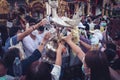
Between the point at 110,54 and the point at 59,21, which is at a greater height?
the point at 59,21

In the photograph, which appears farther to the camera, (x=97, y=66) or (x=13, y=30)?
(x=13, y=30)

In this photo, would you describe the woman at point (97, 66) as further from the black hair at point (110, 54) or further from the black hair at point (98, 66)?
the black hair at point (110, 54)

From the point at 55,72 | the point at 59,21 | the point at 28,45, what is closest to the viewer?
the point at 55,72

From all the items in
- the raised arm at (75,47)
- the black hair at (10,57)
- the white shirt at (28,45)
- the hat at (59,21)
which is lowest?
the white shirt at (28,45)

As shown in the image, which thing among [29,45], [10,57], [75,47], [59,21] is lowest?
[29,45]

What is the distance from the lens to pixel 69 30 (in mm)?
4277

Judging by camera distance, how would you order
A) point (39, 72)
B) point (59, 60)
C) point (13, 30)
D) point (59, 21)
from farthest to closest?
1. point (13, 30)
2. point (59, 21)
3. point (59, 60)
4. point (39, 72)

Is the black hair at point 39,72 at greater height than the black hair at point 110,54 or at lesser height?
greater

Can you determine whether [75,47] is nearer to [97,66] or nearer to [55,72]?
[55,72]

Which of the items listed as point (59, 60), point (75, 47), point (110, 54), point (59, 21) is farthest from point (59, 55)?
point (110, 54)

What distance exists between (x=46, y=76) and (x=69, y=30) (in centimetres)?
124

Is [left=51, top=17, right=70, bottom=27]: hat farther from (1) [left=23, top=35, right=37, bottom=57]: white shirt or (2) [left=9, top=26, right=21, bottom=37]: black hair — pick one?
(2) [left=9, top=26, right=21, bottom=37]: black hair

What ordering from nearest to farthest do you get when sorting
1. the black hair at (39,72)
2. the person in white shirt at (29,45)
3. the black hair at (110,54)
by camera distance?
the black hair at (39,72), the black hair at (110,54), the person in white shirt at (29,45)

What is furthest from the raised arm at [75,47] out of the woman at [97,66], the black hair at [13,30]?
the black hair at [13,30]
